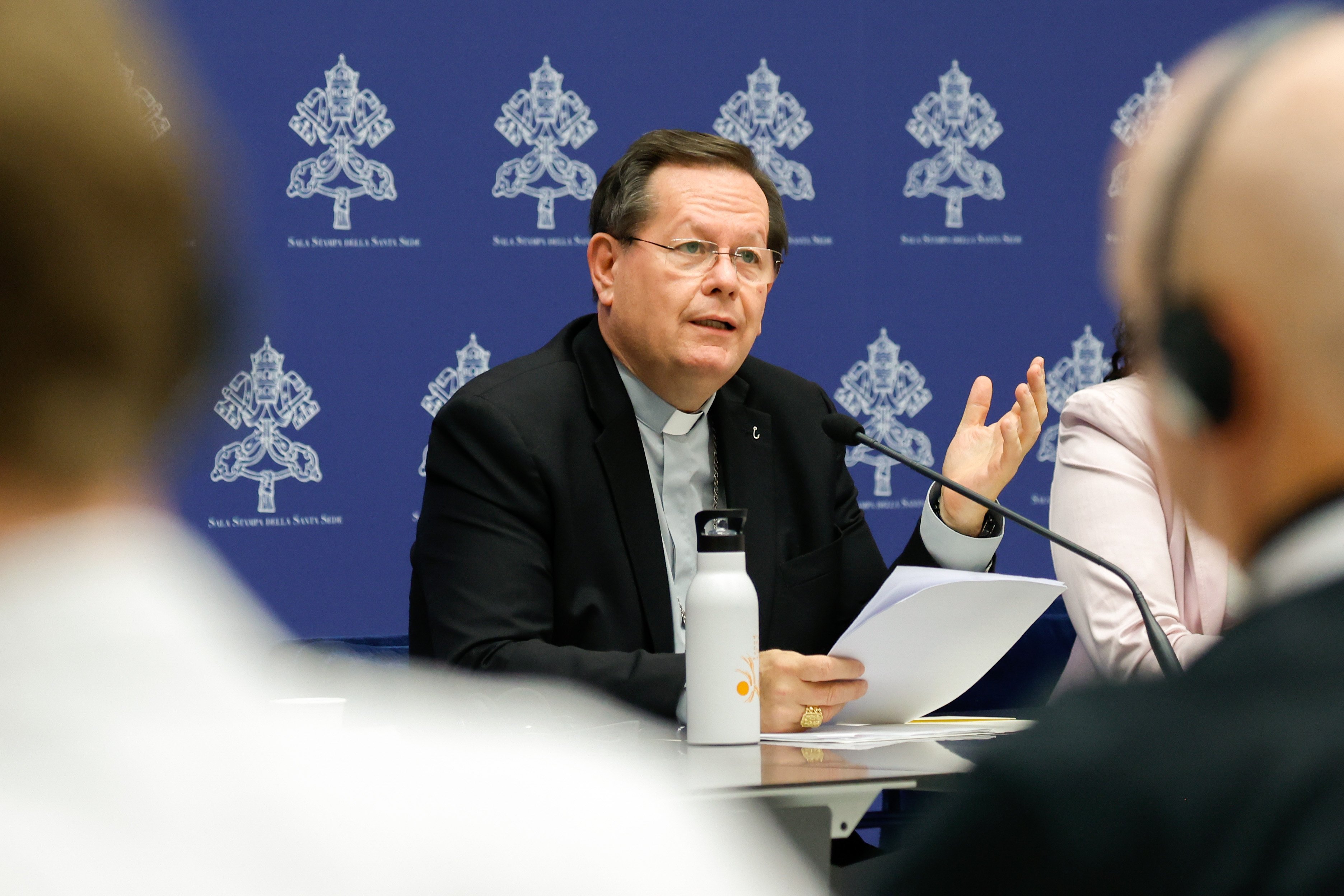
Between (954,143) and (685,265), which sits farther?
(954,143)

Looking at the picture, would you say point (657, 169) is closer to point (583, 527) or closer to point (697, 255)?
point (697, 255)

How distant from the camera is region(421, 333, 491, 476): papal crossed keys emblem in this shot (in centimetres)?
319

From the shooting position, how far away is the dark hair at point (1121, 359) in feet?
7.54

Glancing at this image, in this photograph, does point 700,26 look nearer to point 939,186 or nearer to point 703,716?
point 939,186

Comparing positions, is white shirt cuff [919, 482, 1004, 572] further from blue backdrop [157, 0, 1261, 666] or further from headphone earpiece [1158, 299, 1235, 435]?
headphone earpiece [1158, 299, 1235, 435]

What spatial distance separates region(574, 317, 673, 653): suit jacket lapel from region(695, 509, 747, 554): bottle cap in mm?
560

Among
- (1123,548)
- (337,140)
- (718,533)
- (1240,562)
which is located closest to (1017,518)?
(718,533)

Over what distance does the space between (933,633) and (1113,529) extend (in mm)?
672

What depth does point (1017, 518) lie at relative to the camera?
168 centimetres

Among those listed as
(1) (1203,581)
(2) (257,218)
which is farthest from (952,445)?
(2) (257,218)

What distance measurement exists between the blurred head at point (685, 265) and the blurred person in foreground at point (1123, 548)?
2.06ft

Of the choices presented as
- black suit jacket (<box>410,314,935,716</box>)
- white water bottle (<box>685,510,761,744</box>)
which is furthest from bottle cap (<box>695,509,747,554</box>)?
black suit jacket (<box>410,314,935,716</box>)

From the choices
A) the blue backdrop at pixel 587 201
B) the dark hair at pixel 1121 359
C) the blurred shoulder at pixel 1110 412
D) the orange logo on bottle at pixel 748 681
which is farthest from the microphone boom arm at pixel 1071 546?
the blue backdrop at pixel 587 201

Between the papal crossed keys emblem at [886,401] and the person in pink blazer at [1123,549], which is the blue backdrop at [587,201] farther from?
the person in pink blazer at [1123,549]
